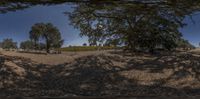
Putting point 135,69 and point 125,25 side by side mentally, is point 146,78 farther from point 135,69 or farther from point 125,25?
point 125,25

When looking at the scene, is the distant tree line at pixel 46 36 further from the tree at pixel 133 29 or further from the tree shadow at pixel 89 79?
the tree shadow at pixel 89 79

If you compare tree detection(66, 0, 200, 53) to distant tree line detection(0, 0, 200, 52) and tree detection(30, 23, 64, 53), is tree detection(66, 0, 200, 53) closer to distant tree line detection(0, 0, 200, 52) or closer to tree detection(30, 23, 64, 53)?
distant tree line detection(0, 0, 200, 52)

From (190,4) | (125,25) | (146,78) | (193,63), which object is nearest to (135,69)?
(146,78)

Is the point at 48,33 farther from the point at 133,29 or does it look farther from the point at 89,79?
the point at 89,79

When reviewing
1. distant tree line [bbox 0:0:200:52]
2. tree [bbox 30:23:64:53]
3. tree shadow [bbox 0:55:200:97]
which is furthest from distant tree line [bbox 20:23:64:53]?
tree shadow [bbox 0:55:200:97]

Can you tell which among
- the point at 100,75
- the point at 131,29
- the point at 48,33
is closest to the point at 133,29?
the point at 131,29

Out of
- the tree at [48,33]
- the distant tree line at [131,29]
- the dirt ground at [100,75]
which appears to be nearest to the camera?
the dirt ground at [100,75]

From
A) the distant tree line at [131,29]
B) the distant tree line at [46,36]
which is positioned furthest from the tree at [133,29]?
the distant tree line at [46,36]
